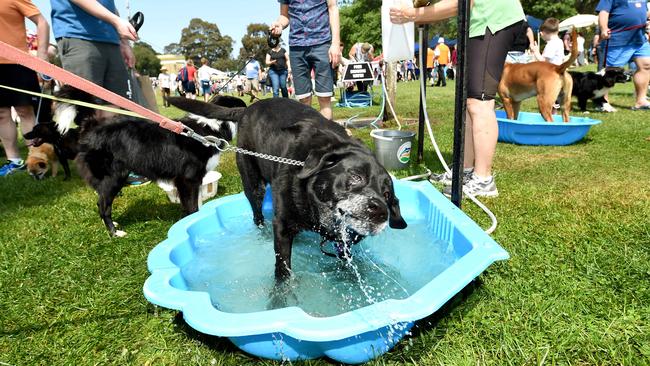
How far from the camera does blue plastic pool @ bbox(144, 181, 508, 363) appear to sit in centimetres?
156

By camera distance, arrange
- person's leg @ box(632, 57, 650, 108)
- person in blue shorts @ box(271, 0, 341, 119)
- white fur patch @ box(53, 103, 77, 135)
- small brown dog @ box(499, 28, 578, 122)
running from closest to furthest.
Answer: white fur patch @ box(53, 103, 77, 135), person in blue shorts @ box(271, 0, 341, 119), small brown dog @ box(499, 28, 578, 122), person's leg @ box(632, 57, 650, 108)

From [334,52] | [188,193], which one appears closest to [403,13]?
[334,52]

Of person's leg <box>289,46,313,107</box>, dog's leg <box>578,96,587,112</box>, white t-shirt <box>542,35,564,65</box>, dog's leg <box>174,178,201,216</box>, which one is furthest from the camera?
white t-shirt <box>542,35,564,65</box>

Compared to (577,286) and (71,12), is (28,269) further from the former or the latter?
(577,286)

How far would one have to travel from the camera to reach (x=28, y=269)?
273 centimetres

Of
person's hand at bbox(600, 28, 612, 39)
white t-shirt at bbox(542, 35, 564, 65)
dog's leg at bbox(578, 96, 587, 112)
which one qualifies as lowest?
dog's leg at bbox(578, 96, 587, 112)

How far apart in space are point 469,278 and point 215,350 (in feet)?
3.91

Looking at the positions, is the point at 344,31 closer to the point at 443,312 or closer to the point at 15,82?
the point at 15,82

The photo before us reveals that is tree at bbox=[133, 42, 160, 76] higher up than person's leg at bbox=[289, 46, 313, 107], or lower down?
higher up

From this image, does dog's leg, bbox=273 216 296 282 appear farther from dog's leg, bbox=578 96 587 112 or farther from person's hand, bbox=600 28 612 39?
dog's leg, bbox=578 96 587 112

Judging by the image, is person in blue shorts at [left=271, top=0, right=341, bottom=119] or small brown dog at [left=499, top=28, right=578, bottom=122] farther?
small brown dog at [left=499, top=28, right=578, bottom=122]

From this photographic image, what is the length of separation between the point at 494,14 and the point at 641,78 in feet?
22.5

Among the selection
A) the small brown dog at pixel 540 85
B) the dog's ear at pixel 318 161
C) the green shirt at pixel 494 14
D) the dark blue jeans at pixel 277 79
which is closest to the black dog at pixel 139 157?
the dog's ear at pixel 318 161

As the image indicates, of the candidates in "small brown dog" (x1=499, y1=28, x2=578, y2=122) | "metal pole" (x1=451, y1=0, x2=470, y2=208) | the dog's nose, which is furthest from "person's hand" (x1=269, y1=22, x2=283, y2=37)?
"small brown dog" (x1=499, y1=28, x2=578, y2=122)
